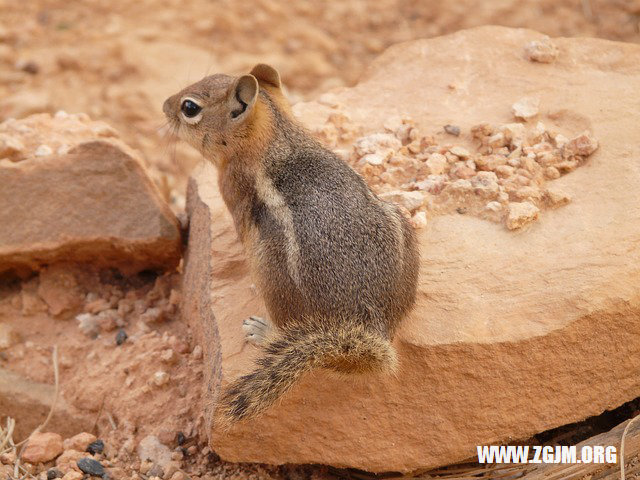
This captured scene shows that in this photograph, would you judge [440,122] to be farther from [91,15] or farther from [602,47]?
[91,15]

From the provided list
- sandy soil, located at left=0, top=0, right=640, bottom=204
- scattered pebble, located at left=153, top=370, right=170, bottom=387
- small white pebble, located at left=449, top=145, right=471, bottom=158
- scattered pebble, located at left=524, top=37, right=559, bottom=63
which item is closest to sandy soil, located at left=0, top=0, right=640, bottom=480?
sandy soil, located at left=0, top=0, right=640, bottom=204

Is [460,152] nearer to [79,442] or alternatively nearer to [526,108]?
[526,108]

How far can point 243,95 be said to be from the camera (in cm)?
434

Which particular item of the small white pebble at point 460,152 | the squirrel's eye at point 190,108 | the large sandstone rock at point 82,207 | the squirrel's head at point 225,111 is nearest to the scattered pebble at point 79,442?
the large sandstone rock at point 82,207

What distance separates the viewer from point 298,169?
4145mm

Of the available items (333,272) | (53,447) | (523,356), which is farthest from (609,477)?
(53,447)

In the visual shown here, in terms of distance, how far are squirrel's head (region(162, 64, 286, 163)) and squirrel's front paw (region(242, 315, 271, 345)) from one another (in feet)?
3.12

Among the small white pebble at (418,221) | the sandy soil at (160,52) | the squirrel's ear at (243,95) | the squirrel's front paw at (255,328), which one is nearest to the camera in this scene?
the squirrel's front paw at (255,328)

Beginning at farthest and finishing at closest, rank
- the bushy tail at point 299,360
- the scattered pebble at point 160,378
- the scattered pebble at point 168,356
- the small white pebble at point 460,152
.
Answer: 1. the small white pebble at point 460,152
2. the scattered pebble at point 168,356
3. the scattered pebble at point 160,378
4. the bushy tail at point 299,360

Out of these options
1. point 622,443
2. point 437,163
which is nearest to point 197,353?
point 437,163

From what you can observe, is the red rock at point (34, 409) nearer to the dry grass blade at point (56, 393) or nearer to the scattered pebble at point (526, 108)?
the dry grass blade at point (56, 393)

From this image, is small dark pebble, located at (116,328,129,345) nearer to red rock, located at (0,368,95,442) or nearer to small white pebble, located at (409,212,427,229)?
red rock, located at (0,368,95,442)

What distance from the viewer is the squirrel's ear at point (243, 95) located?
427cm

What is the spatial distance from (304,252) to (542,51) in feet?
9.26
